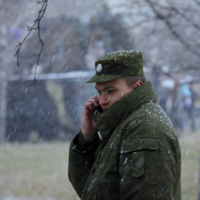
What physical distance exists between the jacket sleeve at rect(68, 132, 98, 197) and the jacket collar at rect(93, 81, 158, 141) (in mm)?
380

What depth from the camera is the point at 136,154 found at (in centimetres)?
Result: 146

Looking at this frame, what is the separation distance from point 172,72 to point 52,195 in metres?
4.16

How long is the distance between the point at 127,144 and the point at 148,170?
0.64 ft

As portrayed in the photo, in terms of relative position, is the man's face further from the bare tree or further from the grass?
the grass

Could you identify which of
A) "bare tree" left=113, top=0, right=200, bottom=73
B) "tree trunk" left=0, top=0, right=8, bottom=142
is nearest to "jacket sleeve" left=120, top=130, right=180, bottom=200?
"bare tree" left=113, top=0, right=200, bottom=73

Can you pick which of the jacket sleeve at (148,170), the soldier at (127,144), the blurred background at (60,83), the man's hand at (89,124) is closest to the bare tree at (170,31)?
the blurred background at (60,83)

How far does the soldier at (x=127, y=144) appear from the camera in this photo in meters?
1.42

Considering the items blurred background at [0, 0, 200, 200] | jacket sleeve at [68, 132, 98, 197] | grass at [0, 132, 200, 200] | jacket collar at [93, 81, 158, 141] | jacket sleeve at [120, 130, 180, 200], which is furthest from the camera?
blurred background at [0, 0, 200, 200]

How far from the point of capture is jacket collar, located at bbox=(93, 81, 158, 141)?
175 centimetres

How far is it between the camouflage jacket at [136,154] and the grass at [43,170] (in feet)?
15.9

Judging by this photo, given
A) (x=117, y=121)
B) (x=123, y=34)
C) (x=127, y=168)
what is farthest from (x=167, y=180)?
(x=123, y=34)

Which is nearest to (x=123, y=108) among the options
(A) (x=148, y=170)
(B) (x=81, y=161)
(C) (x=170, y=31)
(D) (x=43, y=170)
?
(A) (x=148, y=170)

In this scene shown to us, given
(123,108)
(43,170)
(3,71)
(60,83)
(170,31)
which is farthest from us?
(60,83)

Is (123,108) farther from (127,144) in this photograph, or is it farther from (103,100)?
(127,144)
